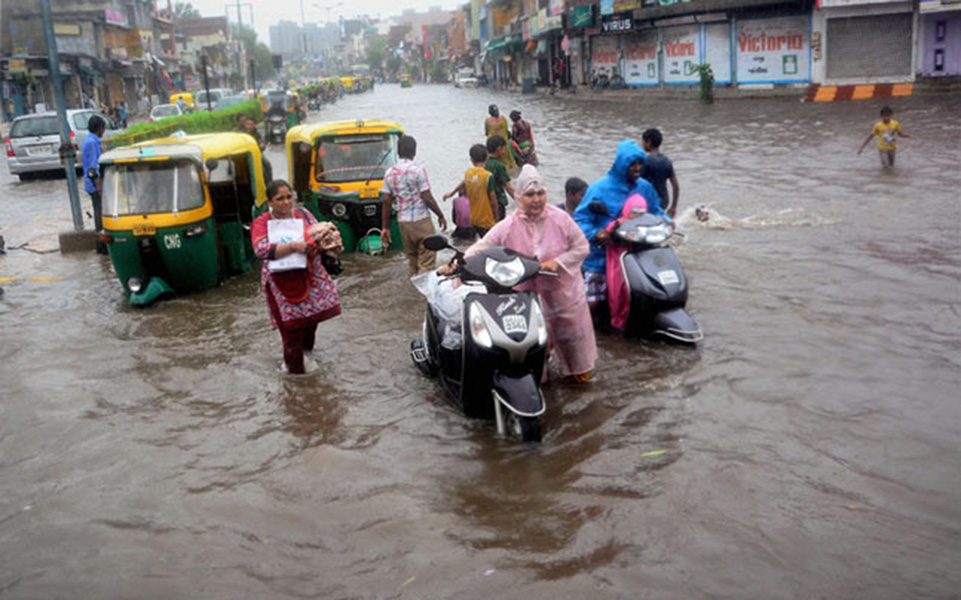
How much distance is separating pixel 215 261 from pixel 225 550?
6.07 m

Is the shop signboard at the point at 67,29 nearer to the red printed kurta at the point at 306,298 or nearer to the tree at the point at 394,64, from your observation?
the red printed kurta at the point at 306,298

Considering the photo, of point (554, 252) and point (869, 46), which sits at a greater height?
point (869, 46)

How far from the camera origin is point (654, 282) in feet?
23.9

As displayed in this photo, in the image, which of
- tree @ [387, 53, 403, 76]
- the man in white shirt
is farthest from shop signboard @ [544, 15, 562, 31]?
tree @ [387, 53, 403, 76]

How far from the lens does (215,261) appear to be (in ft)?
33.4

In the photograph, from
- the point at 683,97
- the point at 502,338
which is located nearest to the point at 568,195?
the point at 502,338

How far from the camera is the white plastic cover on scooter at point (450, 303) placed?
594 centimetres

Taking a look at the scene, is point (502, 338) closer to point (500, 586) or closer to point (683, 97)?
point (500, 586)

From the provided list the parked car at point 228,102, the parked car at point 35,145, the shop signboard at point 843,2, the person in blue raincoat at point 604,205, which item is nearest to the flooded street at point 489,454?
the person in blue raincoat at point 604,205

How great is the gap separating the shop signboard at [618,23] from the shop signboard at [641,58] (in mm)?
795

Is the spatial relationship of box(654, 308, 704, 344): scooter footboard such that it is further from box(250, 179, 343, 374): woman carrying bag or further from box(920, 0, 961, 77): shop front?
box(920, 0, 961, 77): shop front

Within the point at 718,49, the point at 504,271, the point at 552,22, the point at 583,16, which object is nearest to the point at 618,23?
the point at 583,16

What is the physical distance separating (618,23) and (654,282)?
41.5 meters

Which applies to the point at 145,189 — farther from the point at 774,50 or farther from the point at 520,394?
the point at 774,50
